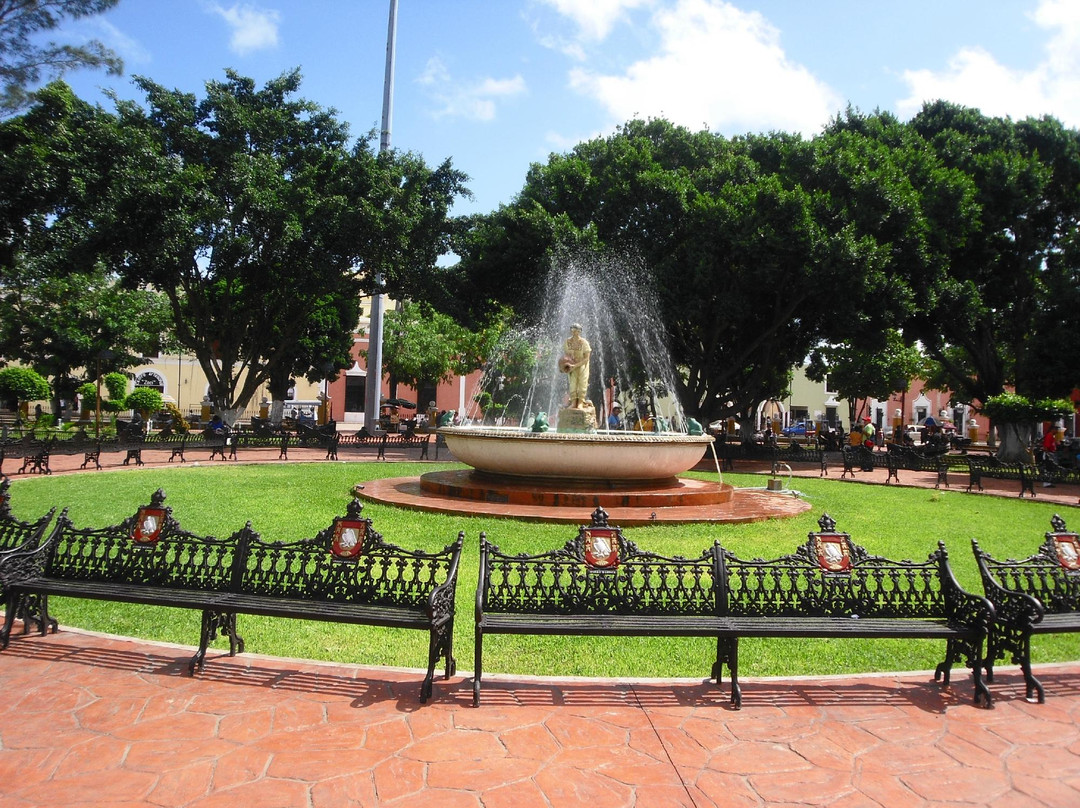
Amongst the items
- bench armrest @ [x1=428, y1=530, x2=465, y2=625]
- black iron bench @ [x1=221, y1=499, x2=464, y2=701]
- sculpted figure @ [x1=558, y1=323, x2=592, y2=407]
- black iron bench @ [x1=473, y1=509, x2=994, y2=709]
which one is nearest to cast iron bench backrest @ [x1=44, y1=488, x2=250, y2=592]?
black iron bench @ [x1=221, y1=499, x2=464, y2=701]

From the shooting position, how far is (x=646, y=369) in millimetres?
22609

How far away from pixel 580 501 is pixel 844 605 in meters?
5.38

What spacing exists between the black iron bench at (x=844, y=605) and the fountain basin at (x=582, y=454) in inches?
205

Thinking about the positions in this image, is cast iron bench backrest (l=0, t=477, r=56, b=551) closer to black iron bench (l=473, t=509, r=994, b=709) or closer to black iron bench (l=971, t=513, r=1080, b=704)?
black iron bench (l=473, t=509, r=994, b=709)

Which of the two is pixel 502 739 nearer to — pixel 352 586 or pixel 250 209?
pixel 352 586

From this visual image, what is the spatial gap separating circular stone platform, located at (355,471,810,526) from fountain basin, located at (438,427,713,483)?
0.70 ft

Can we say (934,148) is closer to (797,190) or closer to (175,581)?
(797,190)

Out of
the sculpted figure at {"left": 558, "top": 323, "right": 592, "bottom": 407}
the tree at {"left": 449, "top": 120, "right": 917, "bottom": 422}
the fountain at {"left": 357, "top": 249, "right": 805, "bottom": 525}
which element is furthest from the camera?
the tree at {"left": 449, "top": 120, "right": 917, "bottom": 422}

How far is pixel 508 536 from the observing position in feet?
25.7

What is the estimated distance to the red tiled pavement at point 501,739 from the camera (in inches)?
114

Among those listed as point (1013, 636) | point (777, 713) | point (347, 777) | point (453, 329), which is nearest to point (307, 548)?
point (347, 777)

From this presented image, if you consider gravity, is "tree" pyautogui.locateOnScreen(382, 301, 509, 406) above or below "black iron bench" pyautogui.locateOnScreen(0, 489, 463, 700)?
above

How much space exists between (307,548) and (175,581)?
0.97m

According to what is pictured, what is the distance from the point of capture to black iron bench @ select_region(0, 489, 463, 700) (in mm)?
4129
